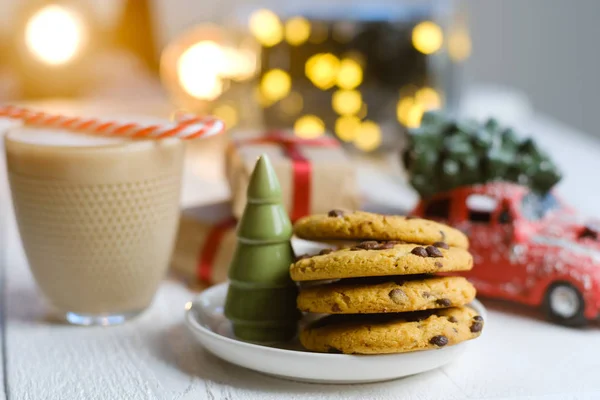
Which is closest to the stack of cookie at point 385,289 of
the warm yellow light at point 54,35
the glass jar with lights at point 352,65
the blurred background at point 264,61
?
the blurred background at point 264,61

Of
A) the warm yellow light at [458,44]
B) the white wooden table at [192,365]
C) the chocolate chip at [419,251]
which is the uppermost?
the warm yellow light at [458,44]

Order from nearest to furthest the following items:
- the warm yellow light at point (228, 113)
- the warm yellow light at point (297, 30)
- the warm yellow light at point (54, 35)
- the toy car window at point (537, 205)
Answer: the toy car window at point (537, 205), the warm yellow light at point (297, 30), the warm yellow light at point (228, 113), the warm yellow light at point (54, 35)

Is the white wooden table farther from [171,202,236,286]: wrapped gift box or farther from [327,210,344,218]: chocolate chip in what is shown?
[327,210,344,218]: chocolate chip

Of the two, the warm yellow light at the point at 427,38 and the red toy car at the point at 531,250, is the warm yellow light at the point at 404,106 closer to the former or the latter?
the warm yellow light at the point at 427,38

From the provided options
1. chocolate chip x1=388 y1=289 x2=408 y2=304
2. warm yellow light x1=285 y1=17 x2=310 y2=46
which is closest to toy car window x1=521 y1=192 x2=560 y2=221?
chocolate chip x1=388 y1=289 x2=408 y2=304

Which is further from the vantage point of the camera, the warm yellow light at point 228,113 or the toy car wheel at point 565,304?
the warm yellow light at point 228,113

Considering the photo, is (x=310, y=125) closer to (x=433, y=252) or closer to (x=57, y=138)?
(x=57, y=138)
